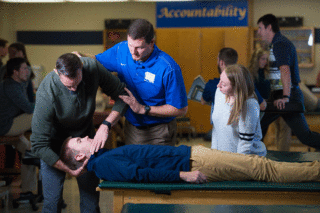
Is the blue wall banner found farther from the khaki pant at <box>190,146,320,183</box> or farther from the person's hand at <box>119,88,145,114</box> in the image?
the khaki pant at <box>190,146,320,183</box>

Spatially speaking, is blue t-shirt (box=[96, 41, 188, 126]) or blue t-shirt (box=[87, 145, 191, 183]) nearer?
blue t-shirt (box=[87, 145, 191, 183])

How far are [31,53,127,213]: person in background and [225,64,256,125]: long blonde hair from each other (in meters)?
0.79

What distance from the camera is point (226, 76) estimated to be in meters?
2.60

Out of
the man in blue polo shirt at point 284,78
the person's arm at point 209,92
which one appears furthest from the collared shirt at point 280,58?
the person's arm at point 209,92

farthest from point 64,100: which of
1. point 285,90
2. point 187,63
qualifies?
point 187,63

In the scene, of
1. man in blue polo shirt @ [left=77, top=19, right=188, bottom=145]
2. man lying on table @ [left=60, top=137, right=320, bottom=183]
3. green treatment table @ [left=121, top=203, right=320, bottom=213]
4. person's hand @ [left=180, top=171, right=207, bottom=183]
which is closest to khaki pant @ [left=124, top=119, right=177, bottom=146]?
man in blue polo shirt @ [left=77, top=19, right=188, bottom=145]

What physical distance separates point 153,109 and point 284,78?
5.38 feet

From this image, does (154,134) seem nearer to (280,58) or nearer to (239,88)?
(239,88)

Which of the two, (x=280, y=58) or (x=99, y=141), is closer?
(x=99, y=141)

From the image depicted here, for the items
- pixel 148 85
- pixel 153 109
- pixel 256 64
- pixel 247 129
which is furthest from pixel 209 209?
pixel 256 64

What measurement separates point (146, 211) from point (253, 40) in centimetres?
733

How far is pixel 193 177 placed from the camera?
2.25 metres

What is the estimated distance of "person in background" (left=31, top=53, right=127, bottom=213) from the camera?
220cm

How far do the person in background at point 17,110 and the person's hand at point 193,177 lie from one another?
240cm
